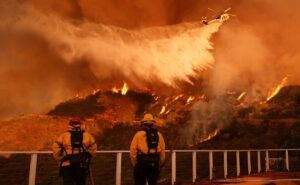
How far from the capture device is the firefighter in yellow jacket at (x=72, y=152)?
636cm

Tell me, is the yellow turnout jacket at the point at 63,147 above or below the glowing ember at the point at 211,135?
below

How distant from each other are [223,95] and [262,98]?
4.30 m

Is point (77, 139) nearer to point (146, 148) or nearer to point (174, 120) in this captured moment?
point (146, 148)

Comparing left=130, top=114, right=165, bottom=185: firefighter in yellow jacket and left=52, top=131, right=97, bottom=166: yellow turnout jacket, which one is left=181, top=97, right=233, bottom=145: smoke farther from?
left=52, top=131, right=97, bottom=166: yellow turnout jacket

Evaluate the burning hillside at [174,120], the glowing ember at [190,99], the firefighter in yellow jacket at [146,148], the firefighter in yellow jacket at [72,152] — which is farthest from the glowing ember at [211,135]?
the firefighter in yellow jacket at [72,152]

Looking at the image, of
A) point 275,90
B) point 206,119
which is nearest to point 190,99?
point 206,119

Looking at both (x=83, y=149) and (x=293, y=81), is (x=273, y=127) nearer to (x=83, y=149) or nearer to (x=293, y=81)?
(x=293, y=81)

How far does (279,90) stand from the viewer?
3688 centimetres

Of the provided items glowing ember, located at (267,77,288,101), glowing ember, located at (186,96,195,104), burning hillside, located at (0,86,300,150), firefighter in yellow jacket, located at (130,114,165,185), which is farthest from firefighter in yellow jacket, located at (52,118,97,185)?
glowing ember, located at (186,96,195,104)

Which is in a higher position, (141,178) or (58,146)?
(58,146)

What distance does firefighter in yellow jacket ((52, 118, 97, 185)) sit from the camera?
636cm

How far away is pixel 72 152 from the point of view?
638cm

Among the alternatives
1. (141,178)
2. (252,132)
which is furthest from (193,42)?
(141,178)

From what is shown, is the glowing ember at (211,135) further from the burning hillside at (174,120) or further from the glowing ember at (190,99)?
the glowing ember at (190,99)
